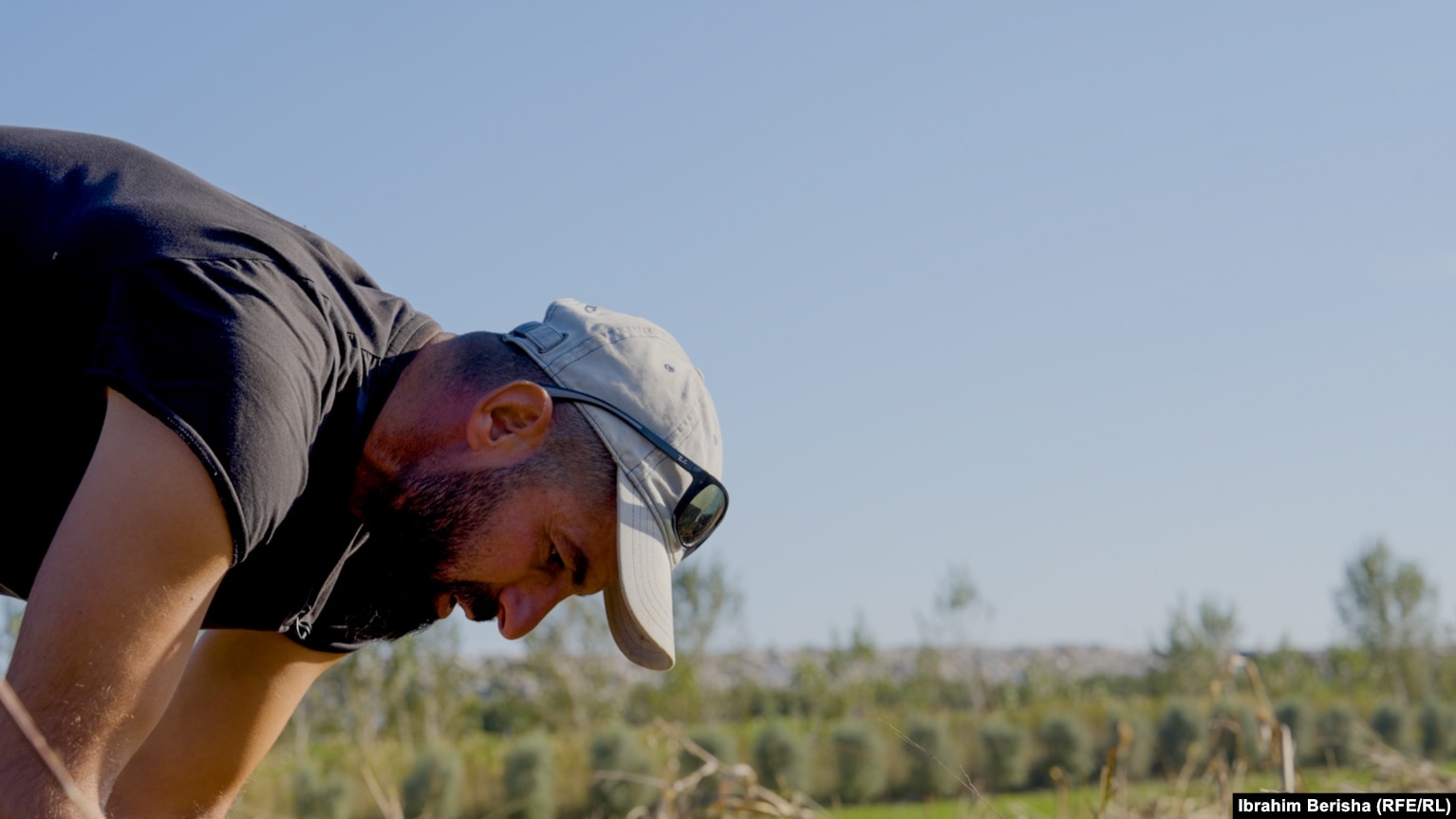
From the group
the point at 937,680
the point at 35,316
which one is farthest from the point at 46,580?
the point at 937,680

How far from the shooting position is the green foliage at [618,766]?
591 inches

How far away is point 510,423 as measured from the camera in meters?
1.98

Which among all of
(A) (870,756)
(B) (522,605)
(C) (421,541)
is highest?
(C) (421,541)

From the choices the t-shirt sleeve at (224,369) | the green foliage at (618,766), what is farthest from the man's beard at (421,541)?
the green foliage at (618,766)

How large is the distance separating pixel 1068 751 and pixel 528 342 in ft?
61.6

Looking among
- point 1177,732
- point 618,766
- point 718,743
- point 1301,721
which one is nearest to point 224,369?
point 618,766

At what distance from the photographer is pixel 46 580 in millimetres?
1319

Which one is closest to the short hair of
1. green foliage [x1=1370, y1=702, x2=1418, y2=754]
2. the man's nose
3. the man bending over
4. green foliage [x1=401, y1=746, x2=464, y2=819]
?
the man bending over

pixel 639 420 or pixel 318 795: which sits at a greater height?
pixel 639 420

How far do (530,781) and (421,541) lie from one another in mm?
14170

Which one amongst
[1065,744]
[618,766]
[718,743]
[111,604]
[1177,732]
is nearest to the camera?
[111,604]

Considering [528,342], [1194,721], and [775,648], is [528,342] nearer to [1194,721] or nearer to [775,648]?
[1194,721]

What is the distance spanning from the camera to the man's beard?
199 centimetres

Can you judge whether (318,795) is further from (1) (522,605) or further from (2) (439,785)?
(1) (522,605)
